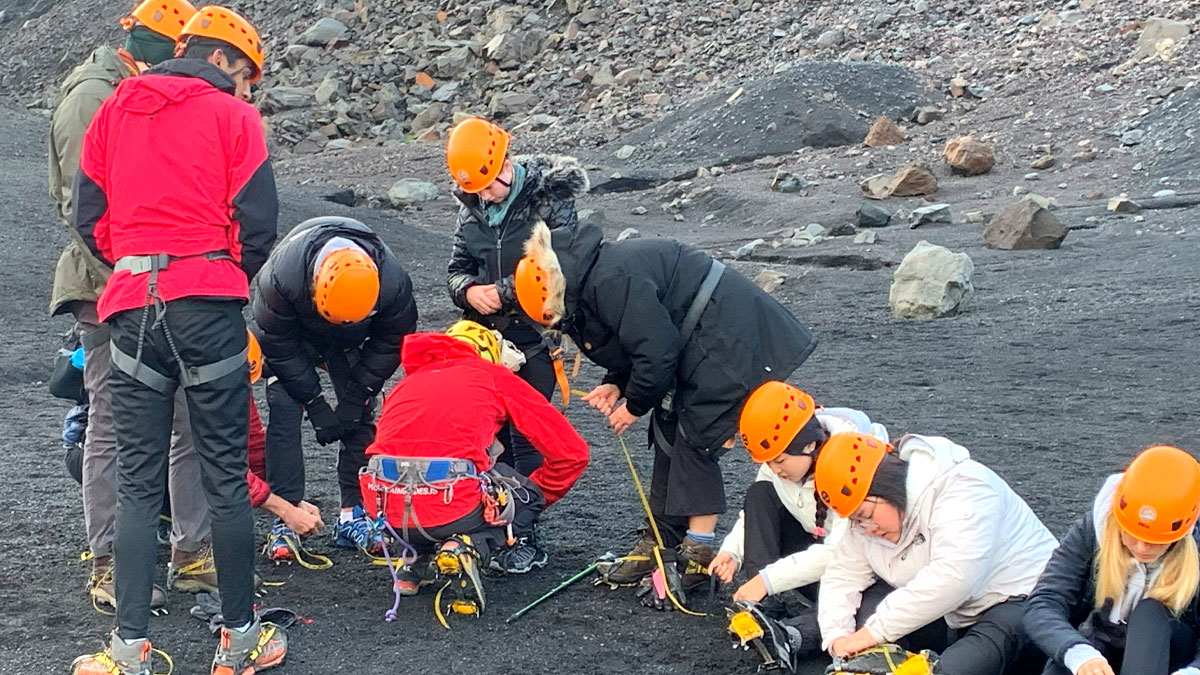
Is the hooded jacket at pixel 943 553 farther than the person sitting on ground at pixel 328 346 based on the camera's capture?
No

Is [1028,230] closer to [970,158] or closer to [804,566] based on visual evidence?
[970,158]

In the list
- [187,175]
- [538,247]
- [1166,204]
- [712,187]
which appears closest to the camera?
[187,175]

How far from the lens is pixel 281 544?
519 centimetres

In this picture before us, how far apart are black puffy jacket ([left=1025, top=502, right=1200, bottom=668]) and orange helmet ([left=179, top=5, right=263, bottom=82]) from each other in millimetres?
2862

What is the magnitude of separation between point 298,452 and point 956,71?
19228 millimetres

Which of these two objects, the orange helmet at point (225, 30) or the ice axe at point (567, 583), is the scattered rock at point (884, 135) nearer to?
the ice axe at point (567, 583)

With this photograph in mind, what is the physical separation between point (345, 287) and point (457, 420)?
0.63 meters

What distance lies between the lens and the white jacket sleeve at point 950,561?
3836mm

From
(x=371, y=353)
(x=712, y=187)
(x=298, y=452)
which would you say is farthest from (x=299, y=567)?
(x=712, y=187)

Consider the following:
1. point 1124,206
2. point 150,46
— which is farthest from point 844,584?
point 1124,206

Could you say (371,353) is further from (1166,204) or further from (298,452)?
(1166,204)

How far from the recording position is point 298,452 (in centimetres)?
521

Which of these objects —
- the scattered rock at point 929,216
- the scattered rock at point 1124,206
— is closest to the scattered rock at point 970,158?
the scattered rock at point 929,216

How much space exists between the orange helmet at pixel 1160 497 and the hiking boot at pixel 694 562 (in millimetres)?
1737
